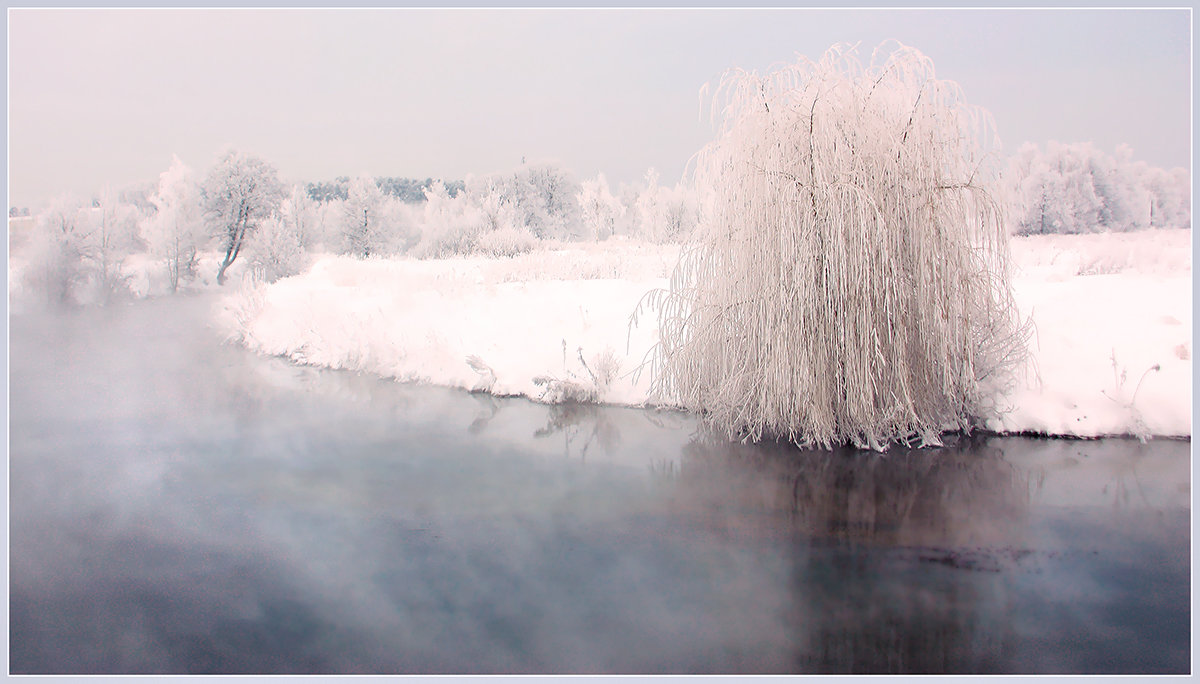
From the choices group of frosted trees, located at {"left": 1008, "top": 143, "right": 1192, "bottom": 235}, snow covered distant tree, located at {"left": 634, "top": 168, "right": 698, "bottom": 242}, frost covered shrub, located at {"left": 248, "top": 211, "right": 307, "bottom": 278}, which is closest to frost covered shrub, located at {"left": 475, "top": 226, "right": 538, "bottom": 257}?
snow covered distant tree, located at {"left": 634, "top": 168, "right": 698, "bottom": 242}

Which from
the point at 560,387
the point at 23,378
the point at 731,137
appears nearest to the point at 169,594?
the point at 23,378

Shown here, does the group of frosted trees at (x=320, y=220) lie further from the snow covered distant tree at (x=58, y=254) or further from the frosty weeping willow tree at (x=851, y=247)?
the frosty weeping willow tree at (x=851, y=247)

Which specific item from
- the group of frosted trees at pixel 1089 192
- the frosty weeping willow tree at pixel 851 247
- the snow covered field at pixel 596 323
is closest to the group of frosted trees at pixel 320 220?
the snow covered field at pixel 596 323

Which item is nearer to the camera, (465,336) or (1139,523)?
(1139,523)

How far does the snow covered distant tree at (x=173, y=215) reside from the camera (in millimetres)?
4168

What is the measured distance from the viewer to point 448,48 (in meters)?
3.98

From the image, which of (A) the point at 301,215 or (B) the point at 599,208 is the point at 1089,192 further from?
(A) the point at 301,215

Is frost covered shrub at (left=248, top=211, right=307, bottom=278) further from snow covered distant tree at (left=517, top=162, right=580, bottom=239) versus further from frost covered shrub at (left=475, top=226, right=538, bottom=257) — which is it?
snow covered distant tree at (left=517, top=162, right=580, bottom=239)

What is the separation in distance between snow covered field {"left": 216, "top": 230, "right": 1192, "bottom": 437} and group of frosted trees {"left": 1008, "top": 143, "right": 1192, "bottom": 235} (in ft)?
0.35

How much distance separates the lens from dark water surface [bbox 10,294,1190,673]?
2318mm

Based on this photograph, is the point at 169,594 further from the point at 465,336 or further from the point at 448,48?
the point at 448,48

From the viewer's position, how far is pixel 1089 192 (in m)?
4.12

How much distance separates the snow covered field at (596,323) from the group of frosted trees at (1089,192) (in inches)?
4.3

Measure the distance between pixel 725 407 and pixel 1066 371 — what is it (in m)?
2.05
